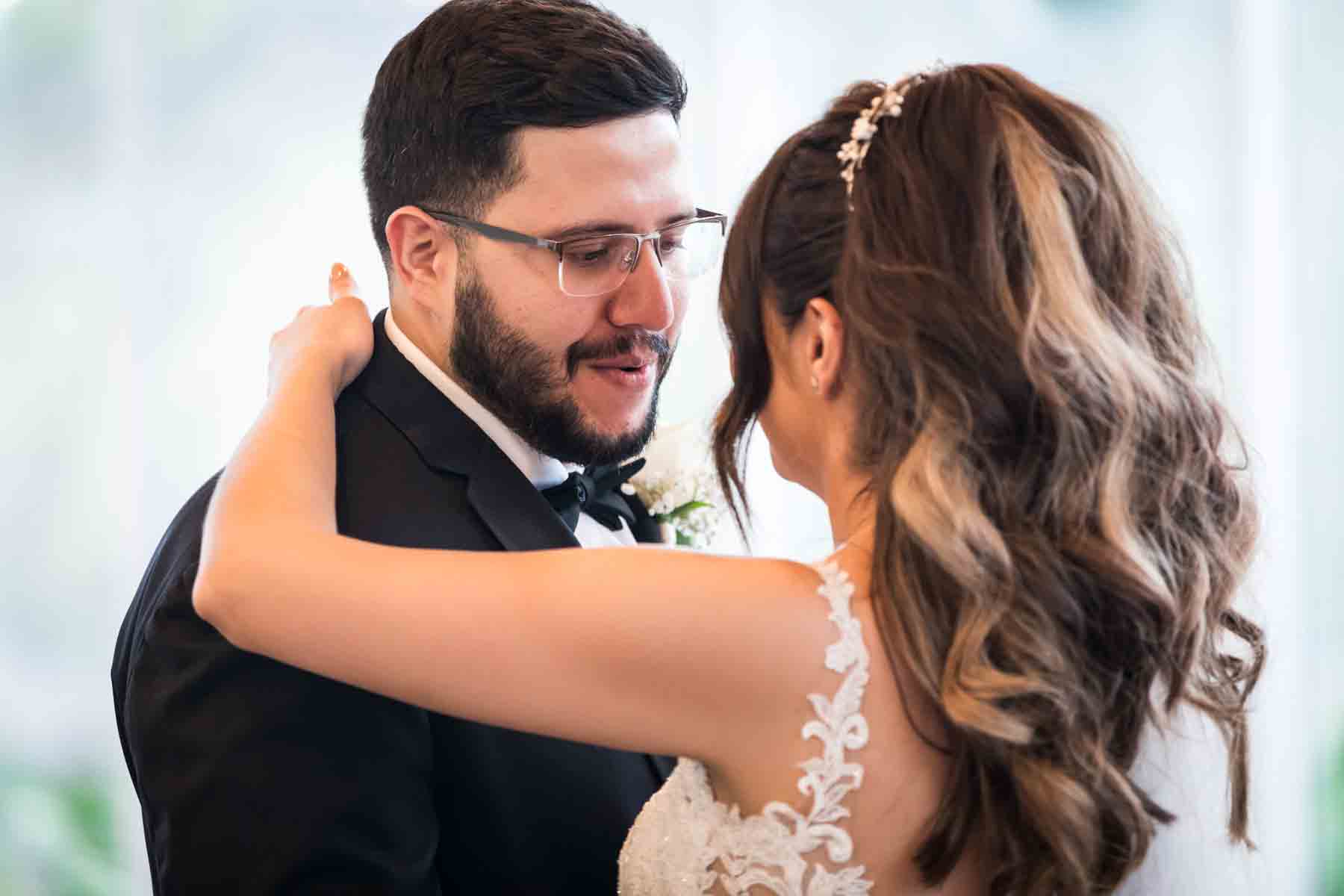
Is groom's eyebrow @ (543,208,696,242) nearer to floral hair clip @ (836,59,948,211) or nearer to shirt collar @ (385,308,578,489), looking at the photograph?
shirt collar @ (385,308,578,489)

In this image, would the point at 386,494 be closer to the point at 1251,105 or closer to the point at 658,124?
the point at 658,124

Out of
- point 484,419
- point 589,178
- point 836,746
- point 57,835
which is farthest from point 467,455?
point 57,835

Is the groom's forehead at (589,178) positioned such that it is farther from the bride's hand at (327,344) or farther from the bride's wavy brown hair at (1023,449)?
the bride's wavy brown hair at (1023,449)

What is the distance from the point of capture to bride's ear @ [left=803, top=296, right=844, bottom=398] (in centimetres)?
126

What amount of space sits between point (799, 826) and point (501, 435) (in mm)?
762

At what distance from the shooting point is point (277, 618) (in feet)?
3.82

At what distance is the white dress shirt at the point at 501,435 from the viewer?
1717 mm

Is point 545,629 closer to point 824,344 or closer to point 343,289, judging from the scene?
point 824,344

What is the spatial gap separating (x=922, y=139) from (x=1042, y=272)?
0.18m

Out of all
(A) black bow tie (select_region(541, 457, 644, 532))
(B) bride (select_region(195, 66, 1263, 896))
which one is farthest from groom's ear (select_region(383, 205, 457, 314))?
(B) bride (select_region(195, 66, 1263, 896))

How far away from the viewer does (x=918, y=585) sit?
1175 mm

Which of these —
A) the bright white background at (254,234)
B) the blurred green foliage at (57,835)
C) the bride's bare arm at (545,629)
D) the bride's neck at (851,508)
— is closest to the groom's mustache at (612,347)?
the bride's neck at (851,508)

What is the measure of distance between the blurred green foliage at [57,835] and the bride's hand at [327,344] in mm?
1417

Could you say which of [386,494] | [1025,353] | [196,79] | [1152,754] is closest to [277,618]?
[386,494]
